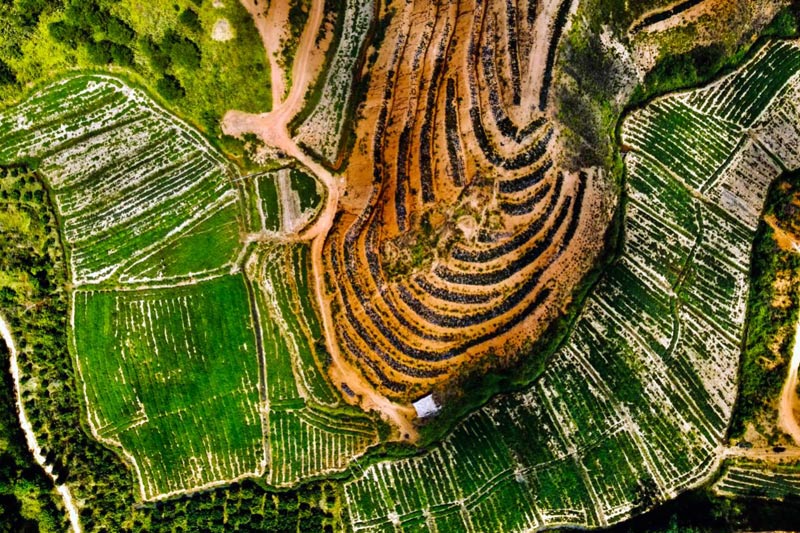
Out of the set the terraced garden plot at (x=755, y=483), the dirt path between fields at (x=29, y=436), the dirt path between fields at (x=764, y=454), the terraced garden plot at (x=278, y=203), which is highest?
the terraced garden plot at (x=278, y=203)

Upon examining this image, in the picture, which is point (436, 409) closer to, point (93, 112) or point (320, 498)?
point (320, 498)

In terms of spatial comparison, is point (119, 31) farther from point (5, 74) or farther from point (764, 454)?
point (764, 454)

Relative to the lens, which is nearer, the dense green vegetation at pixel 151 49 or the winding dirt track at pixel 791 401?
the dense green vegetation at pixel 151 49

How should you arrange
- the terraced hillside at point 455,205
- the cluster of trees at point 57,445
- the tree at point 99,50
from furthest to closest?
1. the cluster of trees at point 57,445
2. the tree at point 99,50
3. the terraced hillside at point 455,205

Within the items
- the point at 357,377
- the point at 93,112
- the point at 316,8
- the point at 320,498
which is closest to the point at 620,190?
the point at 357,377

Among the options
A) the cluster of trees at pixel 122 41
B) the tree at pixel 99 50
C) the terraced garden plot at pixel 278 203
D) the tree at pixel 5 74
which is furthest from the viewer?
the terraced garden plot at pixel 278 203

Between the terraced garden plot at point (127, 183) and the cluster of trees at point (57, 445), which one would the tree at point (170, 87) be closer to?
the terraced garden plot at point (127, 183)

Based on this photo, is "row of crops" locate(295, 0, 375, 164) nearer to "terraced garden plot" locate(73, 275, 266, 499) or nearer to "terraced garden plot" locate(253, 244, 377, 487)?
"terraced garden plot" locate(253, 244, 377, 487)

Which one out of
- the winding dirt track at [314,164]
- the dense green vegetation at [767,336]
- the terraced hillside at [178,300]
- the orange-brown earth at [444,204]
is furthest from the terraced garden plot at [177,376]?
the dense green vegetation at [767,336]
